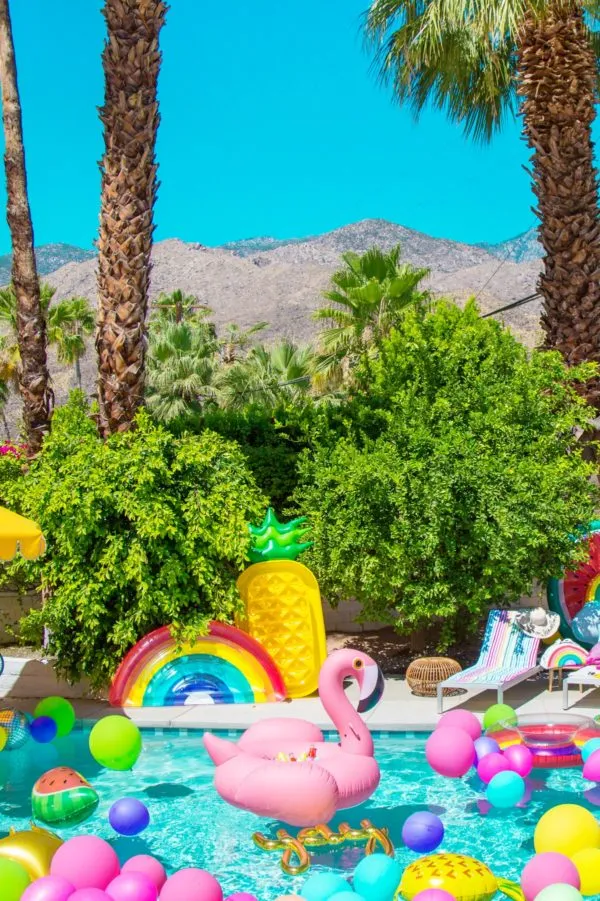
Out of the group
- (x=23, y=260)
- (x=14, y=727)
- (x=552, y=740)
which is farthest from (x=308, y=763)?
(x=23, y=260)

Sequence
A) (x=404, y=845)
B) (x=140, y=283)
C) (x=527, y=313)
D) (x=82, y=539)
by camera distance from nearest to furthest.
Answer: (x=404, y=845)
(x=82, y=539)
(x=140, y=283)
(x=527, y=313)

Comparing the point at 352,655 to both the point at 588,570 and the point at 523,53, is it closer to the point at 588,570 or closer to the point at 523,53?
the point at 588,570

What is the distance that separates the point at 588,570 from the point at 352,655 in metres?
6.07

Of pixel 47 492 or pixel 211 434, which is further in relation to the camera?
pixel 211 434

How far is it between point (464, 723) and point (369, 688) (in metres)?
1.40

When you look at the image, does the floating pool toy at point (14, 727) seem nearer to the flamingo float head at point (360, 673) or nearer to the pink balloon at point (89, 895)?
the flamingo float head at point (360, 673)

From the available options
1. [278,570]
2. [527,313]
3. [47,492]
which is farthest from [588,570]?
[527,313]

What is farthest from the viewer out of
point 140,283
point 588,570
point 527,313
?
point 527,313

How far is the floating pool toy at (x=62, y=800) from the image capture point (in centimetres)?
650

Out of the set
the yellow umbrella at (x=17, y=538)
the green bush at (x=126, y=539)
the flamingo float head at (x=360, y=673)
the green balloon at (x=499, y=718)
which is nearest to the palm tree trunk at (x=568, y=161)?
the green bush at (x=126, y=539)

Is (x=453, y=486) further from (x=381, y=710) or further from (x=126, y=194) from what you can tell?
(x=126, y=194)

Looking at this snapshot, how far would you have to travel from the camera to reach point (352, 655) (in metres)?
6.95

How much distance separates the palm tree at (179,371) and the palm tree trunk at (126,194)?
48.7ft

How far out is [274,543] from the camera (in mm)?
10492
